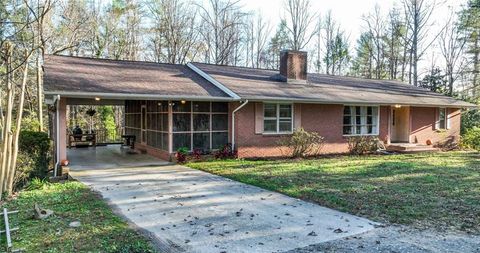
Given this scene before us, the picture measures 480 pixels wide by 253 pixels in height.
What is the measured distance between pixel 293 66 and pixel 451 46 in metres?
20.5

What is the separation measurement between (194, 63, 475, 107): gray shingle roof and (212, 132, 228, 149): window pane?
180 centimetres

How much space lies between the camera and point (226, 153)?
42.8 ft

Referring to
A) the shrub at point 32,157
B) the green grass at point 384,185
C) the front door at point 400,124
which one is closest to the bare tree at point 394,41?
the front door at point 400,124

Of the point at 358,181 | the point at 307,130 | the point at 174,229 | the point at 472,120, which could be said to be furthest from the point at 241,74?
the point at 472,120

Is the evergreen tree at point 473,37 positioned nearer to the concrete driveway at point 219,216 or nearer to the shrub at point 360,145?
the shrub at point 360,145

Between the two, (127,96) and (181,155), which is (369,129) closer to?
(181,155)

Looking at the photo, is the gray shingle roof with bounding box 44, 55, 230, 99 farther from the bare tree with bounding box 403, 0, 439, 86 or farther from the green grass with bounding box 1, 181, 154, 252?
the bare tree with bounding box 403, 0, 439, 86

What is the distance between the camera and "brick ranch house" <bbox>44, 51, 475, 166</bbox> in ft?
38.4

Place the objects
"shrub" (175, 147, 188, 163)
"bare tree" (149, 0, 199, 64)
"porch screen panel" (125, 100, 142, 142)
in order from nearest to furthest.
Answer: "shrub" (175, 147, 188, 163) < "porch screen panel" (125, 100, 142, 142) < "bare tree" (149, 0, 199, 64)

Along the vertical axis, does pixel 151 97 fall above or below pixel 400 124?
above

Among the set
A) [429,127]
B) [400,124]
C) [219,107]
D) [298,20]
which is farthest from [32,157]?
[298,20]

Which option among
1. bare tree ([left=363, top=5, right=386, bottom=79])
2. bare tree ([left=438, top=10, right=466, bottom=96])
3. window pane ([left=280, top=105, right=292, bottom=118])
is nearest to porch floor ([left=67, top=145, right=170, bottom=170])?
window pane ([left=280, top=105, right=292, bottom=118])

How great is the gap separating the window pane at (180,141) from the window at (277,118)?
119 inches

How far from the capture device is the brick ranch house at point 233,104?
11.7 metres
